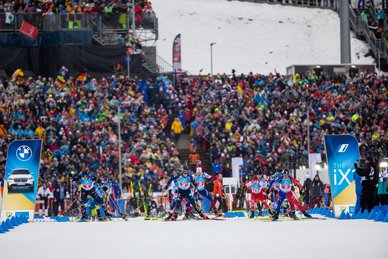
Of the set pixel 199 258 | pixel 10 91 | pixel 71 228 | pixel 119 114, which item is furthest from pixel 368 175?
pixel 10 91

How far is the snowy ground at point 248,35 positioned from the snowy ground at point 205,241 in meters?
43.8

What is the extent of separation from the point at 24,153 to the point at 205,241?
13.6 meters

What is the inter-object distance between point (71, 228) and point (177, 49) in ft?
87.6

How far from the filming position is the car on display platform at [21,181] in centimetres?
3678

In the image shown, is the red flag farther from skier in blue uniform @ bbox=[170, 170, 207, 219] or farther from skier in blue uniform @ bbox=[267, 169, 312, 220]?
skier in blue uniform @ bbox=[267, 169, 312, 220]

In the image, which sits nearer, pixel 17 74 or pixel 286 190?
pixel 286 190

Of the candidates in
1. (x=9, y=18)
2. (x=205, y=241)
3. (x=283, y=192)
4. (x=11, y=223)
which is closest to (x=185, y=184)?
(x=283, y=192)

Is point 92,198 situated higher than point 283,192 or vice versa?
point 283,192

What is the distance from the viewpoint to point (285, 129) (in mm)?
51281

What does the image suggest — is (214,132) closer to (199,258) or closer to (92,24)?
(92,24)

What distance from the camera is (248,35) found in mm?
80375

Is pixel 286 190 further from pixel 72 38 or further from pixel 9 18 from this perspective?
pixel 9 18

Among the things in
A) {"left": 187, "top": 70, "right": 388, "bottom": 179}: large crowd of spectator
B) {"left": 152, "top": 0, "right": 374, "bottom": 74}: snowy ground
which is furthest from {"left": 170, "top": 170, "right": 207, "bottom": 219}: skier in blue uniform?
{"left": 152, "top": 0, "right": 374, "bottom": 74}: snowy ground

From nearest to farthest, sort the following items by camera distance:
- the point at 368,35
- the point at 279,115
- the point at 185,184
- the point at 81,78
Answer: the point at 185,184 → the point at 279,115 → the point at 81,78 → the point at 368,35
